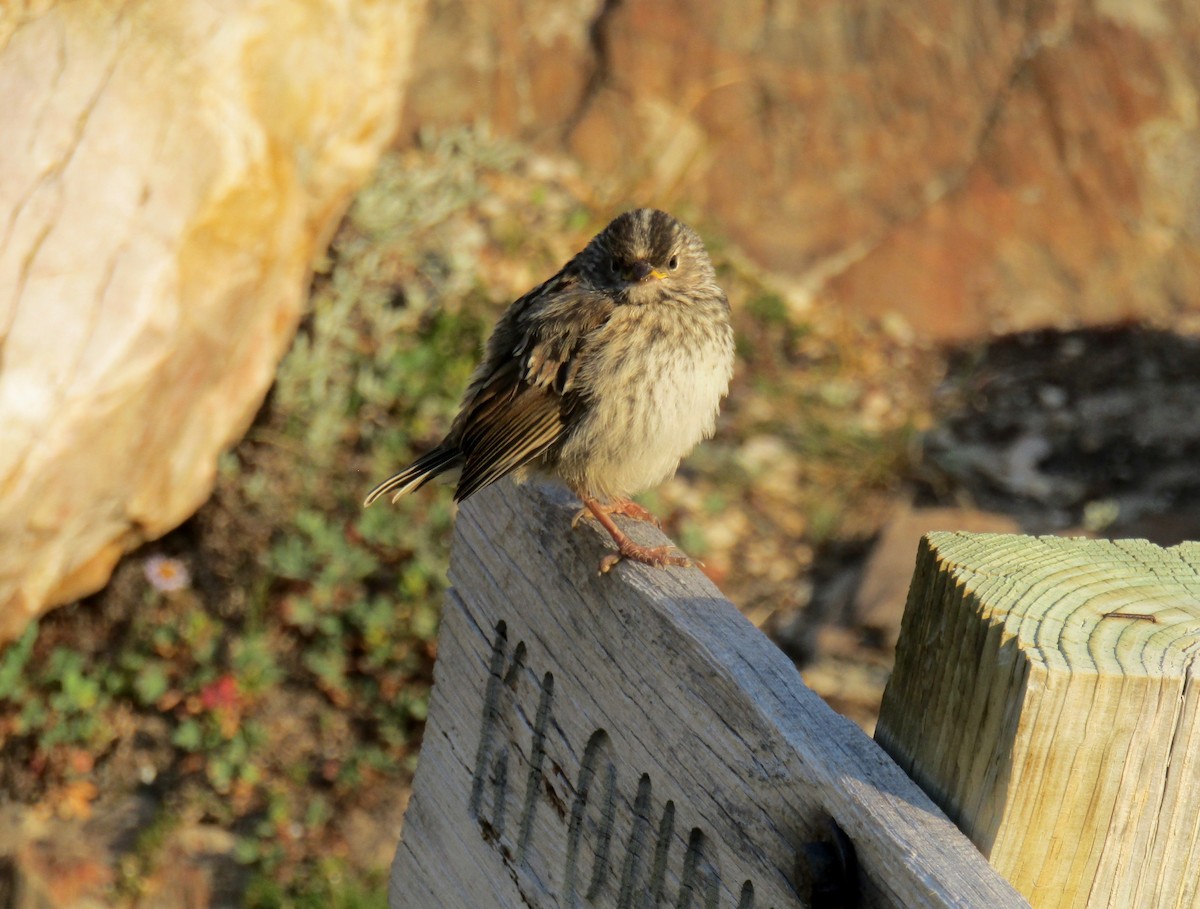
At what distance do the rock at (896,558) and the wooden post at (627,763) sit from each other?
269 centimetres

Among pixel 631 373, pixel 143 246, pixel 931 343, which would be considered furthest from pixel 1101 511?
pixel 143 246

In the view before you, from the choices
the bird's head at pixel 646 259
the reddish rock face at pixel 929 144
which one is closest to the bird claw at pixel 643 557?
the bird's head at pixel 646 259

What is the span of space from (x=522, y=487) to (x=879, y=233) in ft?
14.6

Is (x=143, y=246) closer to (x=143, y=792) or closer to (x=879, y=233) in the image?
(x=143, y=792)

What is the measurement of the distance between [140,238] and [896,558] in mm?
2831

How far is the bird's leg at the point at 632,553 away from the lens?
2041 mm

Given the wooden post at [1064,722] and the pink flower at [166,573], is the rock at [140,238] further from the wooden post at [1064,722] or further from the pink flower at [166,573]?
the wooden post at [1064,722]

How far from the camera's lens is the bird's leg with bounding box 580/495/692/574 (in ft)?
6.70

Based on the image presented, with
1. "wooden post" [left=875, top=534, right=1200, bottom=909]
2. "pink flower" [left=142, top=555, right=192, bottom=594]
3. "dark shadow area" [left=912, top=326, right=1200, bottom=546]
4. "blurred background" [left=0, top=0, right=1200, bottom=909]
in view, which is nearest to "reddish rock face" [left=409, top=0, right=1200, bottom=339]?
"blurred background" [left=0, top=0, right=1200, bottom=909]

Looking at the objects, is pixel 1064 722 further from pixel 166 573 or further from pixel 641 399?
pixel 166 573

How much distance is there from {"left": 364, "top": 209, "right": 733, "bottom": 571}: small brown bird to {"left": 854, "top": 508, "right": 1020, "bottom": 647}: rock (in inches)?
61.2

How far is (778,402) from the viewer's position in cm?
611

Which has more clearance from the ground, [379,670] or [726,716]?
[726,716]

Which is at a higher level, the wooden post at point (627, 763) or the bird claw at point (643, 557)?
the bird claw at point (643, 557)
